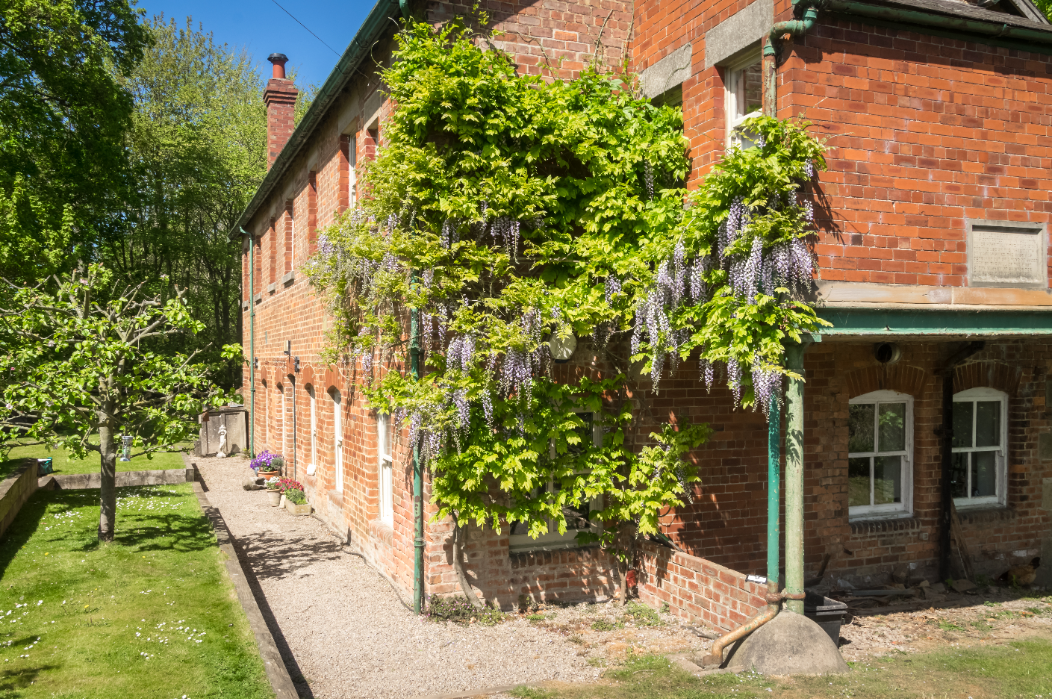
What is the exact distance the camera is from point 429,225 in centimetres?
734

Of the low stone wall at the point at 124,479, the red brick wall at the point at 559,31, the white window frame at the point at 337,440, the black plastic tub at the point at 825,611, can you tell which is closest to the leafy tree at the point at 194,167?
the low stone wall at the point at 124,479

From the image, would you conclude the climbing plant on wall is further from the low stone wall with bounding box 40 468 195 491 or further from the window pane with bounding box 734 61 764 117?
the low stone wall with bounding box 40 468 195 491

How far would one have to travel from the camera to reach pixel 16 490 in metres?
11.3

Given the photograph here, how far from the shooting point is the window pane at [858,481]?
939cm

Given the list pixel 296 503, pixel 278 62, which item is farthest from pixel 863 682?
pixel 278 62

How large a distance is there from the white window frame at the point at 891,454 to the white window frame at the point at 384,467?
5720 mm

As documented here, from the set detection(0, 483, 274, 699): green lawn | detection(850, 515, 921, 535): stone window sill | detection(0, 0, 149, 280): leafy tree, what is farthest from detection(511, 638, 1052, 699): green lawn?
detection(0, 0, 149, 280): leafy tree

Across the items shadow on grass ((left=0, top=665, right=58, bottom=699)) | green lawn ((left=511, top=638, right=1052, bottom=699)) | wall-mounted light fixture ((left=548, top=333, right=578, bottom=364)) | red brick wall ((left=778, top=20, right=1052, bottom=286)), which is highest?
red brick wall ((left=778, top=20, right=1052, bottom=286))

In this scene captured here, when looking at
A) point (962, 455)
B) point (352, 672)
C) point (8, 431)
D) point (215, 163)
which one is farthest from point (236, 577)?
point (215, 163)

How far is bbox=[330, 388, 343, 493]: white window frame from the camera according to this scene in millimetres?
11547

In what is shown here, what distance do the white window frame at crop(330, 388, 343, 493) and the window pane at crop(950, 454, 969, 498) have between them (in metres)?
8.58

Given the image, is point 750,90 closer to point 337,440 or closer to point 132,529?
point 337,440

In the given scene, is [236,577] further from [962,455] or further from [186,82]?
[186,82]

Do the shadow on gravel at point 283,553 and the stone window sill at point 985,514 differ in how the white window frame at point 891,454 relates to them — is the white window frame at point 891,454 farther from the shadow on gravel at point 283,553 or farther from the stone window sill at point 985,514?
the shadow on gravel at point 283,553
